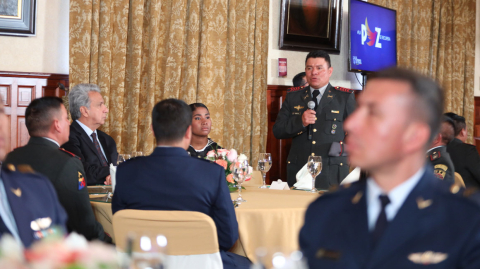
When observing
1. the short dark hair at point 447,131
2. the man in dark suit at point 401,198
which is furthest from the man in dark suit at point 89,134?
the man in dark suit at point 401,198

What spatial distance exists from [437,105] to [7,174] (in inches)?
46.5

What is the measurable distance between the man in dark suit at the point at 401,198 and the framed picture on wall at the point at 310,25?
4491 millimetres

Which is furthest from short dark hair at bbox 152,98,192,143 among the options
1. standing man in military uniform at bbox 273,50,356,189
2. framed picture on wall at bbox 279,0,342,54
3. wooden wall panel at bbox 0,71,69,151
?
framed picture on wall at bbox 279,0,342,54

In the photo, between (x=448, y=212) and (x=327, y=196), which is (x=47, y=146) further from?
(x=448, y=212)

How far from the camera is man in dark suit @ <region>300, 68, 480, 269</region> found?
0.96 m

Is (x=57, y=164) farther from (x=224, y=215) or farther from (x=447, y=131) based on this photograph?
(x=447, y=131)

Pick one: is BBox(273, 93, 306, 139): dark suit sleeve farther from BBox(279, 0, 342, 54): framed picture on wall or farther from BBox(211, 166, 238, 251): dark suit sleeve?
BBox(211, 166, 238, 251): dark suit sleeve

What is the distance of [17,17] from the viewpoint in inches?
175

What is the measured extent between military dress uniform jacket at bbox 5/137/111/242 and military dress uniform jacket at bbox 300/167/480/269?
144cm

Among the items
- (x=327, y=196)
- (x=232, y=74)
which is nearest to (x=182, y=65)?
(x=232, y=74)

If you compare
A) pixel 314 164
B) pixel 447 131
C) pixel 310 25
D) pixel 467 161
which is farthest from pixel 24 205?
pixel 310 25

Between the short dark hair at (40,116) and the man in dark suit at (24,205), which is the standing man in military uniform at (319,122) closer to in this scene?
the short dark hair at (40,116)

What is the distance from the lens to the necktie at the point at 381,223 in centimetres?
101

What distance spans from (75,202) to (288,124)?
211 cm
